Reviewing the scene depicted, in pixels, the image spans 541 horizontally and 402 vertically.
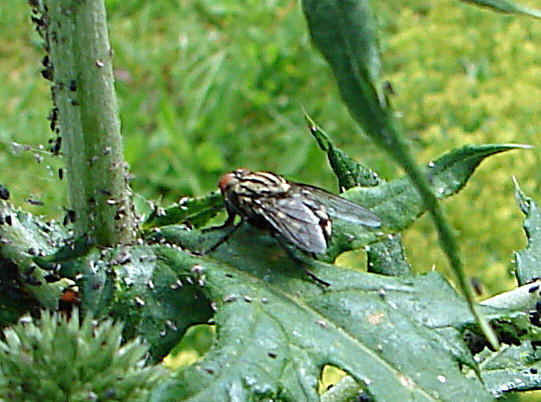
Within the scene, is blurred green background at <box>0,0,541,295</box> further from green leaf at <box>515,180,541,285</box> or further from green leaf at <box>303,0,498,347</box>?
green leaf at <box>303,0,498,347</box>

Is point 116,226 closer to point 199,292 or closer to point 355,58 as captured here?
point 199,292

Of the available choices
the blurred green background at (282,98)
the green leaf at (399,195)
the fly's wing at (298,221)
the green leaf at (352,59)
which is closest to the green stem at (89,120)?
the fly's wing at (298,221)

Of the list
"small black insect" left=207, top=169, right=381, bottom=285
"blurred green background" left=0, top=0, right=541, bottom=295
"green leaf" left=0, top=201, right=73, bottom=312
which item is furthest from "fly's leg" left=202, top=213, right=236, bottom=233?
"blurred green background" left=0, top=0, right=541, bottom=295

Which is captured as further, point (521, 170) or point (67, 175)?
point (521, 170)

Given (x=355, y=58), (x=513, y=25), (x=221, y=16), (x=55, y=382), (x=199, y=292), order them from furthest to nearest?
(x=221, y=16) < (x=513, y=25) < (x=199, y=292) < (x=55, y=382) < (x=355, y=58)

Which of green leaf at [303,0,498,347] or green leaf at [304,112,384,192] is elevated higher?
green leaf at [304,112,384,192]

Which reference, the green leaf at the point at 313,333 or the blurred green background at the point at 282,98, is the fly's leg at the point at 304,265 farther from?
the blurred green background at the point at 282,98

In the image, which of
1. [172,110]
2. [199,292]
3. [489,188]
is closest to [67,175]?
[199,292]

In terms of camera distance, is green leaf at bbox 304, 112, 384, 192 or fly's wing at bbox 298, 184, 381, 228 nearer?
fly's wing at bbox 298, 184, 381, 228
